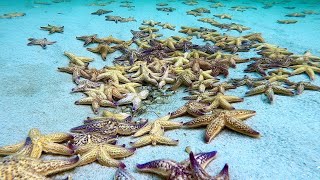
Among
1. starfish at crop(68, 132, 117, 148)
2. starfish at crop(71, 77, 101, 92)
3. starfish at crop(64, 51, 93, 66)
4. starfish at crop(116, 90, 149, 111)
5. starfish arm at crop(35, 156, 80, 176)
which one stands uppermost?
starfish arm at crop(35, 156, 80, 176)

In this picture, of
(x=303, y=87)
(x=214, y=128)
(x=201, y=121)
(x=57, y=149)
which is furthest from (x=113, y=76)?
(x=303, y=87)

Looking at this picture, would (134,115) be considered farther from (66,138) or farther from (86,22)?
(86,22)

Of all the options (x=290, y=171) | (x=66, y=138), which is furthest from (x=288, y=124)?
(x=66, y=138)

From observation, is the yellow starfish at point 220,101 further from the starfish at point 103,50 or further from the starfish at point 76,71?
the starfish at point 103,50

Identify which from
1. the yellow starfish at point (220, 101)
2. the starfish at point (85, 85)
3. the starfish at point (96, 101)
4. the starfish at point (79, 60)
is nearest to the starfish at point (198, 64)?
the yellow starfish at point (220, 101)

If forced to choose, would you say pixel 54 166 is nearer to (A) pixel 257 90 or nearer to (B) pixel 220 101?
(B) pixel 220 101

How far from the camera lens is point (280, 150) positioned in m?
3.31

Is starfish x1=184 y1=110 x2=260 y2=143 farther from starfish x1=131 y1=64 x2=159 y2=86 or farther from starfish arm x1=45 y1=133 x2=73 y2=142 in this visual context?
starfish x1=131 y1=64 x2=159 y2=86

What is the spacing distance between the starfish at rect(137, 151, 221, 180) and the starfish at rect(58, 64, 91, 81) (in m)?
3.13

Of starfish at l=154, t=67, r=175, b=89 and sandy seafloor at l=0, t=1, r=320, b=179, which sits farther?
starfish at l=154, t=67, r=175, b=89

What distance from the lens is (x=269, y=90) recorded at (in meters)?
4.54

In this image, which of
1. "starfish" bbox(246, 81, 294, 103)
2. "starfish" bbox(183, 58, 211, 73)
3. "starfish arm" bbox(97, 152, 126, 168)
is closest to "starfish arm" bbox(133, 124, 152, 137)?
"starfish arm" bbox(97, 152, 126, 168)

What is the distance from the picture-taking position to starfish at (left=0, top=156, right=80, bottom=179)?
235 cm

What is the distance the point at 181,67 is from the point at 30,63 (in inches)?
141
